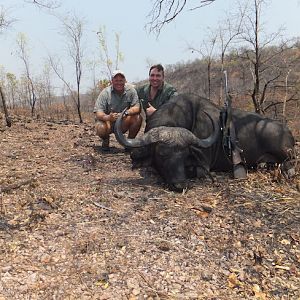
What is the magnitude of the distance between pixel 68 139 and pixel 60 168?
328cm

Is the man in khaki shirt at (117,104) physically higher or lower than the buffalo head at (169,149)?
higher

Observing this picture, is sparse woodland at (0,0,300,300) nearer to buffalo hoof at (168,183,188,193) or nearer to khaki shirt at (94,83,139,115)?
buffalo hoof at (168,183,188,193)

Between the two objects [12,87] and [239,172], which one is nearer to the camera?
[239,172]

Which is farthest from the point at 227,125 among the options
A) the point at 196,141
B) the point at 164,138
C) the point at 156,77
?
the point at 156,77

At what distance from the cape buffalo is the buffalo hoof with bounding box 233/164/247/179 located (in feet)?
0.73

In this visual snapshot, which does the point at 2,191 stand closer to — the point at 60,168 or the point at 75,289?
the point at 60,168

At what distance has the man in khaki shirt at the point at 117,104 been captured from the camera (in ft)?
22.0

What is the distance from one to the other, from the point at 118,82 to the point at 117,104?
42 centimetres

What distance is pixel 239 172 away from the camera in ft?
17.0

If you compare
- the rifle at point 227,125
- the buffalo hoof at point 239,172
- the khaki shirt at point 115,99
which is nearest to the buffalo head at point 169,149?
the rifle at point 227,125

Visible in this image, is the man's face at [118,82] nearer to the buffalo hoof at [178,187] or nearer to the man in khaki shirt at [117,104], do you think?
the man in khaki shirt at [117,104]

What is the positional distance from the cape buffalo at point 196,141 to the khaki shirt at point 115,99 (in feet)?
4.03

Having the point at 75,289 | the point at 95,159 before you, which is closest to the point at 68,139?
the point at 95,159

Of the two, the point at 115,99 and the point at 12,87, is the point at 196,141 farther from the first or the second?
the point at 12,87
